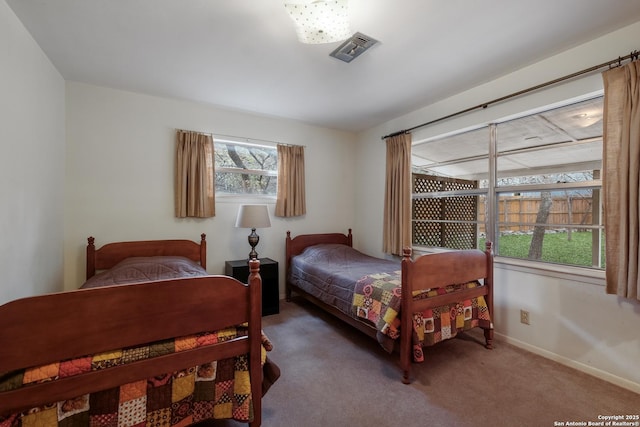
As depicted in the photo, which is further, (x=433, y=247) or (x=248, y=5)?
(x=433, y=247)

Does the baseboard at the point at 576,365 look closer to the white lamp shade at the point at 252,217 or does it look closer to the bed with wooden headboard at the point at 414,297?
the bed with wooden headboard at the point at 414,297

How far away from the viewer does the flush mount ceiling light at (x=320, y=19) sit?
156cm

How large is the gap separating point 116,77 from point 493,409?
3889 millimetres

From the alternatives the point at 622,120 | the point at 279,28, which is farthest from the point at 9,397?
the point at 622,120

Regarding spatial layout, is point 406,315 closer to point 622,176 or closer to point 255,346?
point 255,346

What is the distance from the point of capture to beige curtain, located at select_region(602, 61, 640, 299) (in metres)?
1.78

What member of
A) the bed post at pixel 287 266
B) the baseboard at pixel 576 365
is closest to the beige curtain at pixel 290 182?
the bed post at pixel 287 266

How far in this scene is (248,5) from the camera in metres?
1.69

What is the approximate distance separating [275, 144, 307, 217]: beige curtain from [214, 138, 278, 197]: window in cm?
13

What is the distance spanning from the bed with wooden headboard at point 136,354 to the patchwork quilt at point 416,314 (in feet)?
3.16

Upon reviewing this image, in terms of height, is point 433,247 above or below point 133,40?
below

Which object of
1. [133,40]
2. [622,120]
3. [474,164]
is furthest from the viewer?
[474,164]

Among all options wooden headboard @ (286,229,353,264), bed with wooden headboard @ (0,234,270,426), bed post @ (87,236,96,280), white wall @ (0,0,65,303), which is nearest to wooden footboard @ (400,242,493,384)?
bed with wooden headboard @ (0,234,270,426)

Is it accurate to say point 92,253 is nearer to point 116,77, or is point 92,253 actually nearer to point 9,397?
point 116,77
